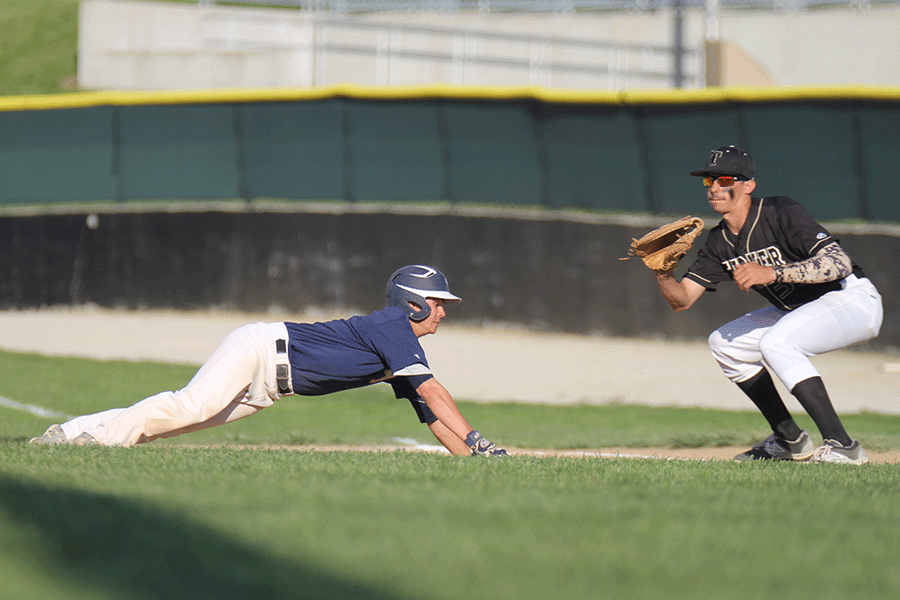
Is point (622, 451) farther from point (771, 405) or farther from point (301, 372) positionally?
point (301, 372)

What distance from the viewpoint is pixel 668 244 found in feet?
17.1

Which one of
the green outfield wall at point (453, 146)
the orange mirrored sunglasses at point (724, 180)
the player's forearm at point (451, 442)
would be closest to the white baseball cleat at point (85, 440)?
the player's forearm at point (451, 442)

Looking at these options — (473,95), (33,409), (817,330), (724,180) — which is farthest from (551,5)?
(817,330)

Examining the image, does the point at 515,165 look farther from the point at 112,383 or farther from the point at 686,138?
the point at 112,383

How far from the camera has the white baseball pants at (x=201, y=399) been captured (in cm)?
449

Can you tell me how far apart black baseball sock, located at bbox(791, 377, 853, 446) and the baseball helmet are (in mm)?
1885

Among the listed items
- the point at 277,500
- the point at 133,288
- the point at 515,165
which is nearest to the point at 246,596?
the point at 277,500

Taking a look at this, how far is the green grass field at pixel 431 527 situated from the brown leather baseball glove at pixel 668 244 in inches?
48.4

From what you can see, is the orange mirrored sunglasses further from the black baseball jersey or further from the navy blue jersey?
the navy blue jersey

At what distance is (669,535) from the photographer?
2686 millimetres

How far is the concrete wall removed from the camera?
61.6ft

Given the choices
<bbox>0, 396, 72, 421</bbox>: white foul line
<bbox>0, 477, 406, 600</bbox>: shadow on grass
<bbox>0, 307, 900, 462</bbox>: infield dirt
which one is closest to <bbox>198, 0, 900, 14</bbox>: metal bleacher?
<bbox>0, 307, 900, 462</bbox>: infield dirt

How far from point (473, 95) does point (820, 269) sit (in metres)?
8.28

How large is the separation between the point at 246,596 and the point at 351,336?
252cm
